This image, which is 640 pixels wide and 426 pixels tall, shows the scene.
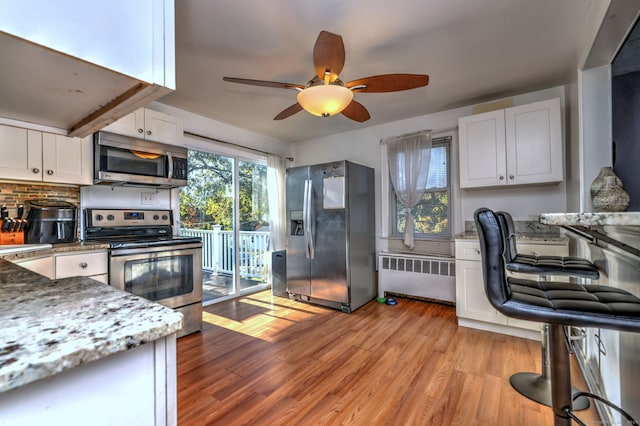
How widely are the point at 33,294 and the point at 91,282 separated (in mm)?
128

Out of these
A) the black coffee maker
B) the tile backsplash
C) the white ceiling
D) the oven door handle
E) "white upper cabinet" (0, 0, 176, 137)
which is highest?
the white ceiling

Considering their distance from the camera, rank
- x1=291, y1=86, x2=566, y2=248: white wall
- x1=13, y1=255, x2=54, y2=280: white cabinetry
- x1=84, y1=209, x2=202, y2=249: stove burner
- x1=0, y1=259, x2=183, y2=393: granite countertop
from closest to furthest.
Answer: x1=0, y1=259, x2=183, y2=393: granite countertop < x1=13, y1=255, x2=54, y2=280: white cabinetry < x1=84, y1=209, x2=202, y2=249: stove burner < x1=291, y1=86, x2=566, y2=248: white wall

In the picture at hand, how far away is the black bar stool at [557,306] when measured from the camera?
2.85 feet

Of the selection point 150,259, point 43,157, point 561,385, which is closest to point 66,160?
point 43,157

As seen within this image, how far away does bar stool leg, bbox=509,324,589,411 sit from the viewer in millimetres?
1691

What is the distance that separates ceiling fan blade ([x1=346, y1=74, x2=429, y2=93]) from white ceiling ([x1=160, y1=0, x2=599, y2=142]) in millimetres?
344

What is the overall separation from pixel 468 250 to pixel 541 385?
115 centimetres

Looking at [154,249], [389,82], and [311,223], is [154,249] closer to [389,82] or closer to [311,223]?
Result: [311,223]

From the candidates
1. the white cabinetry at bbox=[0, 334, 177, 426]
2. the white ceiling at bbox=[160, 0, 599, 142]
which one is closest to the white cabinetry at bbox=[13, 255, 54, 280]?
Result: the white ceiling at bbox=[160, 0, 599, 142]

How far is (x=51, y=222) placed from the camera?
2268 millimetres

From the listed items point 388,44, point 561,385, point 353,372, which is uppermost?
point 388,44

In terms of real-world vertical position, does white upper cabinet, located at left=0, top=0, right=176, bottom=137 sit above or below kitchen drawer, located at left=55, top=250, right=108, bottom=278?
above

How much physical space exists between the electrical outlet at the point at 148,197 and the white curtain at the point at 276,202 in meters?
1.55

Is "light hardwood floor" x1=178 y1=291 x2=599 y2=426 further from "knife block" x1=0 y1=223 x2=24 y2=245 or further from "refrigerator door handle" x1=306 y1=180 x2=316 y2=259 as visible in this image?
"knife block" x1=0 y1=223 x2=24 y2=245
